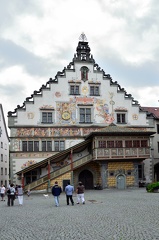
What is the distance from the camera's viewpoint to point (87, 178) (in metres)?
40.6

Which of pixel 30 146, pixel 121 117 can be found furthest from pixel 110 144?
pixel 30 146

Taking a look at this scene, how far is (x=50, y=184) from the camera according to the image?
121ft

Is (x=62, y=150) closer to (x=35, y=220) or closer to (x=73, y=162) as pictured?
(x=73, y=162)

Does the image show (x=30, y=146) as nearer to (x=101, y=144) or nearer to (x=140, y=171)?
(x=101, y=144)

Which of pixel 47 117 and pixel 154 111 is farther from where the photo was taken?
pixel 154 111

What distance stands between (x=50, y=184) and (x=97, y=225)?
24999 millimetres

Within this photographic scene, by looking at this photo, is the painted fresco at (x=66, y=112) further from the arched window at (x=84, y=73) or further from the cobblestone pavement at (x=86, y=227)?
the cobblestone pavement at (x=86, y=227)

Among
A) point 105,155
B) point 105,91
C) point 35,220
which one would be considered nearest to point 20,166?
point 105,155

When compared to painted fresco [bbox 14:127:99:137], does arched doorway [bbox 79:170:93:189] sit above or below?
below

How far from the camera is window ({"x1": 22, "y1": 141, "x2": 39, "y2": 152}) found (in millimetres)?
39969

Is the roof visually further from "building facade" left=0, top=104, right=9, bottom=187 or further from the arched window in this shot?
"building facade" left=0, top=104, right=9, bottom=187

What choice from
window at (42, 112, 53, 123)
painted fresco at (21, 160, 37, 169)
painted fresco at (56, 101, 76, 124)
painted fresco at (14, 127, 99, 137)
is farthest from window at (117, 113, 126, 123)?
painted fresco at (21, 160, 37, 169)

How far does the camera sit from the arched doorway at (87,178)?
133 feet

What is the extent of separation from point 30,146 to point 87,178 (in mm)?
7891
